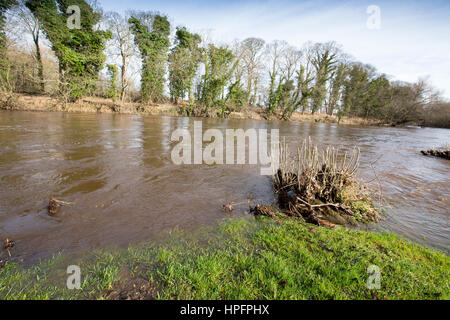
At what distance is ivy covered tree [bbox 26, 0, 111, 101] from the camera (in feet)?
68.8

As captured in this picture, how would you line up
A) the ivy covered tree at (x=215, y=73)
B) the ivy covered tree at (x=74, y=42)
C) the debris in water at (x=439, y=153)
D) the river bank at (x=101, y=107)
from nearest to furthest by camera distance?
the debris in water at (x=439, y=153) < the river bank at (x=101, y=107) < the ivy covered tree at (x=74, y=42) < the ivy covered tree at (x=215, y=73)

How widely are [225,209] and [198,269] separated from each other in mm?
1908

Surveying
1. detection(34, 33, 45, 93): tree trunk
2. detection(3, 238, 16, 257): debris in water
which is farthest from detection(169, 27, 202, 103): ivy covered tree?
detection(3, 238, 16, 257): debris in water

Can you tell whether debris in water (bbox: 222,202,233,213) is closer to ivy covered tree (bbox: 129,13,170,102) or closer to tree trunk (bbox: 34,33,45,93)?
ivy covered tree (bbox: 129,13,170,102)

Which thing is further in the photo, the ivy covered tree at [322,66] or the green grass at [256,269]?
the ivy covered tree at [322,66]

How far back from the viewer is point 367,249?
3025 mm

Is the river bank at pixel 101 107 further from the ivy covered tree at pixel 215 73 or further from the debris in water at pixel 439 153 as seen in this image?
the debris in water at pixel 439 153

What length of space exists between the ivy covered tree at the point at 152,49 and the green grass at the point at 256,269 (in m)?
Result: 28.6

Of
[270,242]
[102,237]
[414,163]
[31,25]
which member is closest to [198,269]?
[270,242]

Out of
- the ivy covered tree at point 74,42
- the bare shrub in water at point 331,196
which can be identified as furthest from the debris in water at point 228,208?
the ivy covered tree at point 74,42

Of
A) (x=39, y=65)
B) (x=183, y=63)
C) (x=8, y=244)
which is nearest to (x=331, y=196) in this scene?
(x=8, y=244)

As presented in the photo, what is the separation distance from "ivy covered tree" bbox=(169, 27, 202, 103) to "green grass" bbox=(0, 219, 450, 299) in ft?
97.2

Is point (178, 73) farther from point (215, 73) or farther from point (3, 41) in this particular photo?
point (3, 41)

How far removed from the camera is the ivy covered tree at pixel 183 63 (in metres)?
27.8
